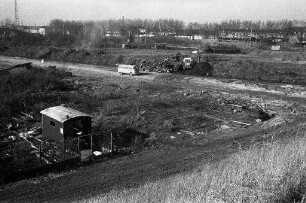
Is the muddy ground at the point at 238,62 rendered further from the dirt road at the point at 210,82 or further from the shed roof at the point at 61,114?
the shed roof at the point at 61,114

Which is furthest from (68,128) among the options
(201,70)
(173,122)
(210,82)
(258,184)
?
(201,70)

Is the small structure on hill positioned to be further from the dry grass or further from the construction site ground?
the dry grass

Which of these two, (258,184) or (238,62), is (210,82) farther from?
(258,184)

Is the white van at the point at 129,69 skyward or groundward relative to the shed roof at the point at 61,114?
skyward

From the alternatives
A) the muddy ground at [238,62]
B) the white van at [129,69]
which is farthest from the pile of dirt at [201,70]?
the white van at [129,69]

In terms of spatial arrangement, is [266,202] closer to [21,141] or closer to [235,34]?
[21,141]

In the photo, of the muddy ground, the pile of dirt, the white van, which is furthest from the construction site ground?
the muddy ground

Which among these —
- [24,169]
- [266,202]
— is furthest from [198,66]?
[266,202]
